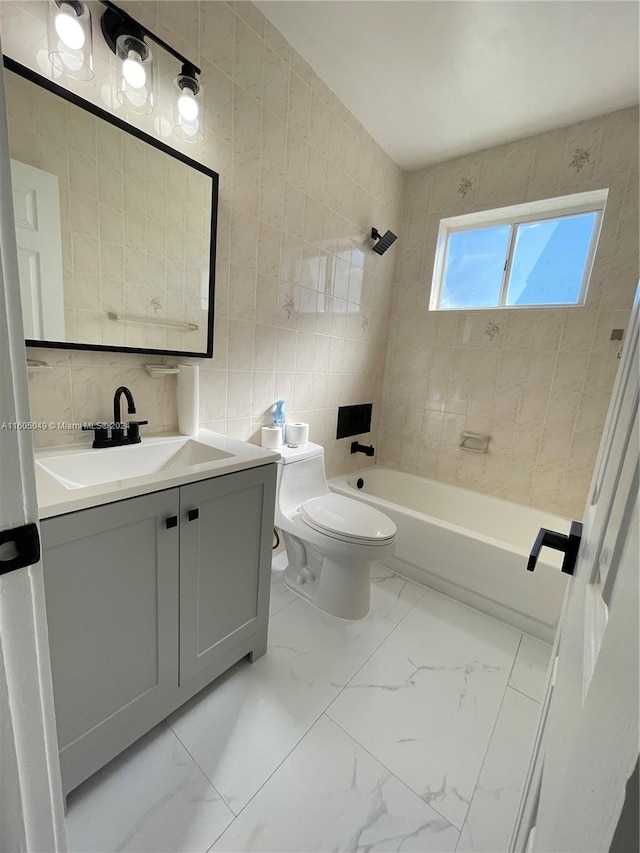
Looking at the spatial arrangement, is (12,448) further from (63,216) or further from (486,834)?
(486,834)

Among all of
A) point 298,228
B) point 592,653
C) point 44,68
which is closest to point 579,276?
point 298,228

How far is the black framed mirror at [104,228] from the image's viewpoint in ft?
3.20

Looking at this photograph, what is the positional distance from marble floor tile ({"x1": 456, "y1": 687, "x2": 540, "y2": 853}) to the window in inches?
79.7

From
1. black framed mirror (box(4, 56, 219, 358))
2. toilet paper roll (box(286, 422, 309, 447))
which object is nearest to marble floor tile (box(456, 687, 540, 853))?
toilet paper roll (box(286, 422, 309, 447))

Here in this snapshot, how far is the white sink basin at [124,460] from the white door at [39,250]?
0.38 metres

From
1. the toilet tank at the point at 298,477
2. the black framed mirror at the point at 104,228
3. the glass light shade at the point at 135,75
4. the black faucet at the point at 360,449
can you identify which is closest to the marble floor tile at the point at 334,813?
the toilet tank at the point at 298,477

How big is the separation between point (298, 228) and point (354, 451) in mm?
1456

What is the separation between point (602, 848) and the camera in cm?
17

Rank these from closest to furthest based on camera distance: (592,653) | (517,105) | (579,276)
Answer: (592,653) < (517,105) < (579,276)

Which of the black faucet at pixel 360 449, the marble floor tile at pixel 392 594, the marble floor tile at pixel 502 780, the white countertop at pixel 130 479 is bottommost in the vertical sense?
the marble floor tile at pixel 502 780

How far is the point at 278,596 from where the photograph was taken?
175cm

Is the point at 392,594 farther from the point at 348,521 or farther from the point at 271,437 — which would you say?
the point at 271,437

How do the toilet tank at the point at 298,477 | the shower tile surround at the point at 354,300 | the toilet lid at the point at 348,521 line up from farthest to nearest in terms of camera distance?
the toilet tank at the point at 298,477, the toilet lid at the point at 348,521, the shower tile surround at the point at 354,300

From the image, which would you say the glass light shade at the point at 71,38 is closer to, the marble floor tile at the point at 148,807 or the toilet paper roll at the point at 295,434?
the toilet paper roll at the point at 295,434
